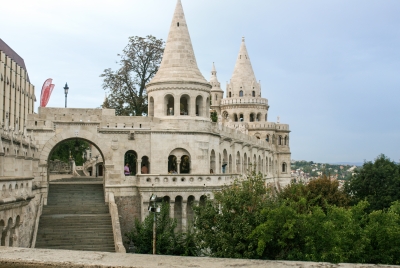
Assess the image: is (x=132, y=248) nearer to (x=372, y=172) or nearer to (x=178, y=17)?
(x=178, y=17)

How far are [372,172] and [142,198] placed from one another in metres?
20.7

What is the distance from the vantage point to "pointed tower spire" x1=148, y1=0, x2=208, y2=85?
103 ft

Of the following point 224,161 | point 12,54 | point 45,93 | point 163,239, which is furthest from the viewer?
point 12,54

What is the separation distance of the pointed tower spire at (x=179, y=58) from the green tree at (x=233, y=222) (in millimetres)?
10820

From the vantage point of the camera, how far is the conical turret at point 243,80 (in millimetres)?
67188

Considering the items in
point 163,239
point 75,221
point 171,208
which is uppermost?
point 171,208

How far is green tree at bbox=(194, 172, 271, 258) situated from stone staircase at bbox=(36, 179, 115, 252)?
4811mm

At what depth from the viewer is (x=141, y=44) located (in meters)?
43.4

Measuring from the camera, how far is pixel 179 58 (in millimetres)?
31844

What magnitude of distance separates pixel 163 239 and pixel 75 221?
564cm

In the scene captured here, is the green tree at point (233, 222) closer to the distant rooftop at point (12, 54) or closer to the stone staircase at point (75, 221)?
the stone staircase at point (75, 221)

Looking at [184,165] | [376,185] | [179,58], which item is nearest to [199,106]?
[179,58]

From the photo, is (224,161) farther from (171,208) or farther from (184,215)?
(171,208)

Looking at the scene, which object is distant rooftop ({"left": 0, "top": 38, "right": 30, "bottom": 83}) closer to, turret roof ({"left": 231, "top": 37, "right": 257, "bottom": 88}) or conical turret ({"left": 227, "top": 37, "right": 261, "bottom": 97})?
conical turret ({"left": 227, "top": 37, "right": 261, "bottom": 97})
